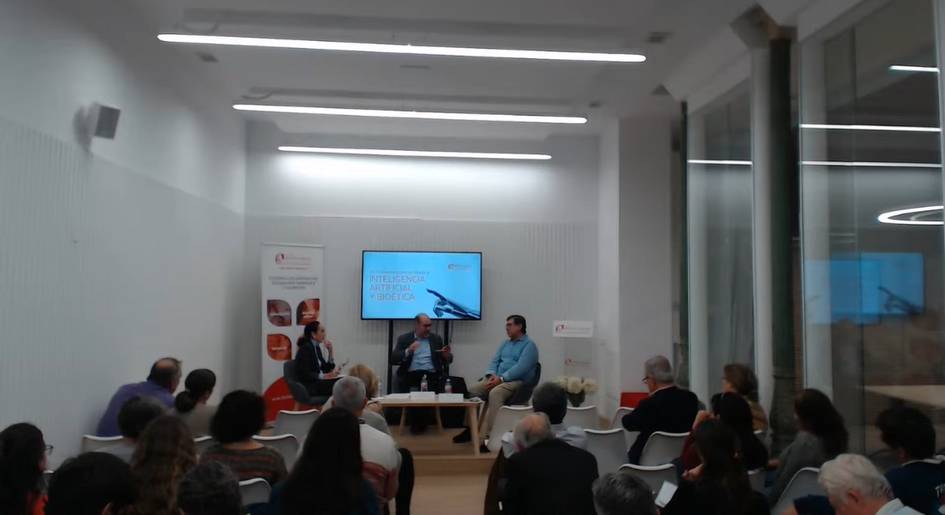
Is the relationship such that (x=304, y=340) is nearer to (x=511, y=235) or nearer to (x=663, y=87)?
(x=511, y=235)

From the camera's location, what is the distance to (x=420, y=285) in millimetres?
9414

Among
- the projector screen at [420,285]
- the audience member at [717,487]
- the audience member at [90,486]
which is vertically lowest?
the audience member at [717,487]

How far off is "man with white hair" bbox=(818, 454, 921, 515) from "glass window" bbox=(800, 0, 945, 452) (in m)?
1.74

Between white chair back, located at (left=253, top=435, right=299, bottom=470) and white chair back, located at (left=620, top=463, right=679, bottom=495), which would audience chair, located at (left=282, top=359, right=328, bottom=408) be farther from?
white chair back, located at (left=620, top=463, right=679, bottom=495)

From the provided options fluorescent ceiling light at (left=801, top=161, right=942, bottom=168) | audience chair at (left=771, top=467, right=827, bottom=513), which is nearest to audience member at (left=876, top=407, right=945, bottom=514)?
audience chair at (left=771, top=467, right=827, bottom=513)

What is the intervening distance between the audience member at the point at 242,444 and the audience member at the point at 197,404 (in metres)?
1.19

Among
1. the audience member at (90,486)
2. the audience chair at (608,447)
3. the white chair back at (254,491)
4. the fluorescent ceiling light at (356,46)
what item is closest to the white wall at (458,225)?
the fluorescent ceiling light at (356,46)

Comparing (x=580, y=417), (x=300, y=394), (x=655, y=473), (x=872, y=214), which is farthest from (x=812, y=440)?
(x=300, y=394)

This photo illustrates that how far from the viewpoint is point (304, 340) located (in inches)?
294

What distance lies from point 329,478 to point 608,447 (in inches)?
102

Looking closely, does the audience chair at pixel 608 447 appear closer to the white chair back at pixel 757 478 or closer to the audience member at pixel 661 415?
the audience member at pixel 661 415

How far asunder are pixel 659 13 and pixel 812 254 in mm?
2237

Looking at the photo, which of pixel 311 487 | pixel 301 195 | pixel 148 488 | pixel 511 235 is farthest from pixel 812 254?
pixel 301 195

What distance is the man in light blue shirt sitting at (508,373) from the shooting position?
771 centimetres
